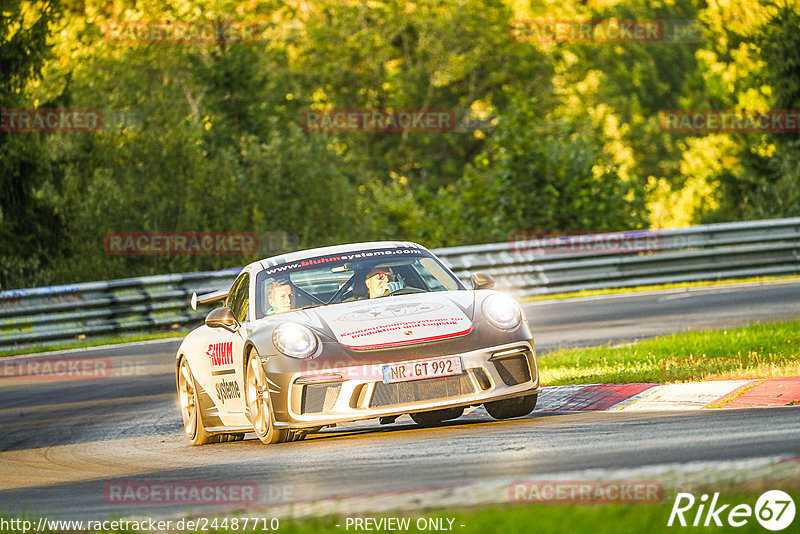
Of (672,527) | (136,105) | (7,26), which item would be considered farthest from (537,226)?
(672,527)

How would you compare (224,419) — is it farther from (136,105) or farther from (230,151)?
(230,151)

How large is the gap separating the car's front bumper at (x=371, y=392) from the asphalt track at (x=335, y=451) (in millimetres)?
209

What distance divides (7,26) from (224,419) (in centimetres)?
1852

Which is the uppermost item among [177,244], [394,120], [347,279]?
[394,120]

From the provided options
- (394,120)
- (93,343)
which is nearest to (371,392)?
(93,343)

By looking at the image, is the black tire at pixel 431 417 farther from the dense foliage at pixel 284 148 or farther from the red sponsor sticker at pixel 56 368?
the dense foliage at pixel 284 148

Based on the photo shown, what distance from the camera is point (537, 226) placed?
102 feet

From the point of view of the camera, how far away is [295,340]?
9.28 m

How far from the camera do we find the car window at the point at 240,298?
35.1 ft

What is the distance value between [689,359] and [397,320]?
391 cm

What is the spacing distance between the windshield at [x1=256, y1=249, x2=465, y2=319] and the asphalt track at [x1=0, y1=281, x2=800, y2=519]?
1.05 meters

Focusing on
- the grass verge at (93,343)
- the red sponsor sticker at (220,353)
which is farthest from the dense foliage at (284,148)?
the red sponsor sticker at (220,353)

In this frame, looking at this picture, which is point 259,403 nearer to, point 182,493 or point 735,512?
point 182,493

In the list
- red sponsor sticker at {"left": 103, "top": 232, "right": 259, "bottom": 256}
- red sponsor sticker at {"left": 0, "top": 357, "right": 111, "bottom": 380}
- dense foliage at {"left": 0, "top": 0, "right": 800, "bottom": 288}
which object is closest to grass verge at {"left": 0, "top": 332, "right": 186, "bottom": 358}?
red sponsor sticker at {"left": 0, "top": 357, "right": 111, "bottom": 380}
